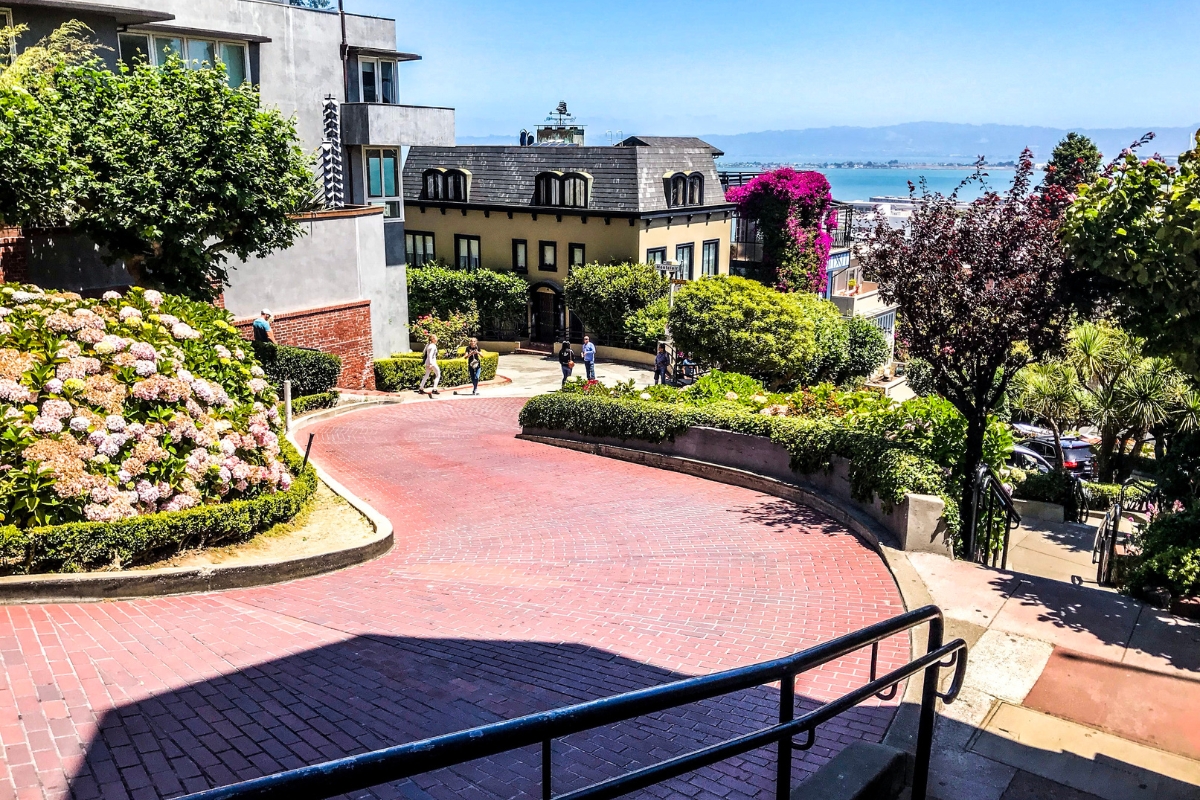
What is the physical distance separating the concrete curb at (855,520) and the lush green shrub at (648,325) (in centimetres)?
1556

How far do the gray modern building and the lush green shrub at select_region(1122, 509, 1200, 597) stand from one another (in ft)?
61.2

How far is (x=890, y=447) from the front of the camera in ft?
40.1

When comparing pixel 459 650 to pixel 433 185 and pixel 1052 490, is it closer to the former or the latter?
pixel 1052 490

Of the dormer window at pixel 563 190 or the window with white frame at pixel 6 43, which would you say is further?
the dormer window at pixel 563 190

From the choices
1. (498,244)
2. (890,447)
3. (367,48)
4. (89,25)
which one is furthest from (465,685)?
(498,244)

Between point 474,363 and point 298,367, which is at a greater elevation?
point 298,367

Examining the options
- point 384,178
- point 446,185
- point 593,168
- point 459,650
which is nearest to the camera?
point 459,650

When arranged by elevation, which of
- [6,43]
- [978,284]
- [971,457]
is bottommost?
[971,457]

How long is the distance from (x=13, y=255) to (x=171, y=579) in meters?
11.9

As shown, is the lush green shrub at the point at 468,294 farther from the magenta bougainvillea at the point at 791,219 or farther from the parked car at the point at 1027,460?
the parked car at the point at 1027,460

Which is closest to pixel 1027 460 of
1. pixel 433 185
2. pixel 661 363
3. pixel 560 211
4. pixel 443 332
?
pixel 661 363

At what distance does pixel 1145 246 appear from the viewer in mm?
9062

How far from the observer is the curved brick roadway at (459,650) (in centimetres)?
572

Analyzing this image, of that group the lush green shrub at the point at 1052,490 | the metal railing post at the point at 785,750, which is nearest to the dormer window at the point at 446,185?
the lush green shrub at the point at 1052,490
